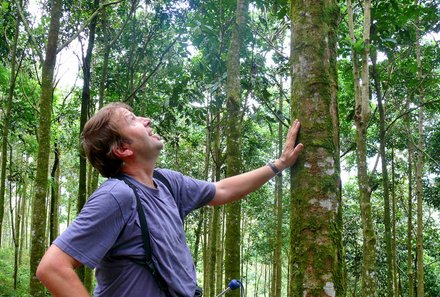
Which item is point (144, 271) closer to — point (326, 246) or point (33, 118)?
point (326, 246)

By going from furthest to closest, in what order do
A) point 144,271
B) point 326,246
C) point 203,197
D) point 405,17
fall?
point 405,17 < point 203,197 < point 326,246 < point 144,271

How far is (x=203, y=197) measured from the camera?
7.30 ft

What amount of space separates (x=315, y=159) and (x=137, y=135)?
873mm

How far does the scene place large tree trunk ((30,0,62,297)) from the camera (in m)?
4.54

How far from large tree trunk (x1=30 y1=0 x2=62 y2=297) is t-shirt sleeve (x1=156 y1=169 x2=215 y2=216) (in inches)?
115

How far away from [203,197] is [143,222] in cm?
67

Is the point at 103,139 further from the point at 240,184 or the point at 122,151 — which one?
the point at 240,184

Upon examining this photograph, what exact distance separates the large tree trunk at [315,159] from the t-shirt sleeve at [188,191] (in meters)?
0.46

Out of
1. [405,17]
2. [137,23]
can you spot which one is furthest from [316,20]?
[137,23]

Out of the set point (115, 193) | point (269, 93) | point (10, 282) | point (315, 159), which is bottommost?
point (10, 282)

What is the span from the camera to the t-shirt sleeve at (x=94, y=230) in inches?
56.9

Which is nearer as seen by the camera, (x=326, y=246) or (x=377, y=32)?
(x=326, y=246)

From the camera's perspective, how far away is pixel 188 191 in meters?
2.17

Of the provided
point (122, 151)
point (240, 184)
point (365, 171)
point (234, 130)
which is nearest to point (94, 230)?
point (122, 151)
